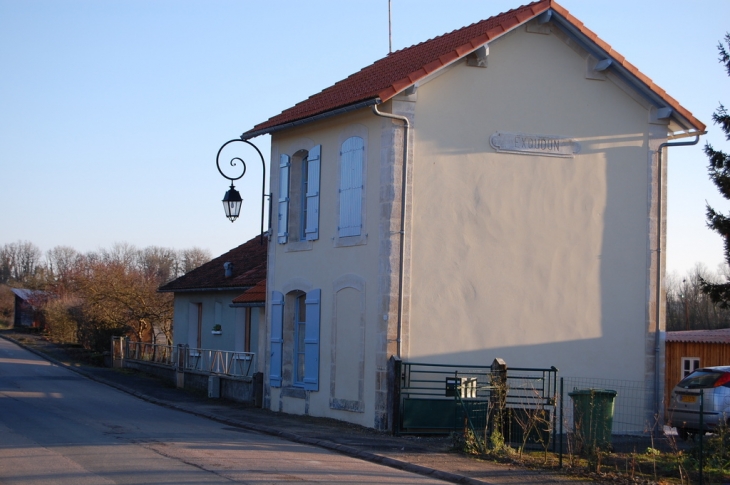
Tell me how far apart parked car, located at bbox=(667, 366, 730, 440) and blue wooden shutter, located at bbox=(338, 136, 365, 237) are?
272 inches

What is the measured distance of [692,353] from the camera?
25922mm

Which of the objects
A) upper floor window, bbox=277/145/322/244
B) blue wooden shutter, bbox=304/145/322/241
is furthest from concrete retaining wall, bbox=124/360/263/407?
blue wooden shutter, bbox=304/145/322/241

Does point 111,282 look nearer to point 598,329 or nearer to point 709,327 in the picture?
point 598,329

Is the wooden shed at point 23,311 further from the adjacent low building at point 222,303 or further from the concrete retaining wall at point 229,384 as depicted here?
the concrete retaining wall at point 229,384

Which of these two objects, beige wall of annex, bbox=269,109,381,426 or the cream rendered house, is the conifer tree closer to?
the cream rendered house

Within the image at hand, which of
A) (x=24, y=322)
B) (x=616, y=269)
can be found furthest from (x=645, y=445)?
Answer: (x=24, y=322)

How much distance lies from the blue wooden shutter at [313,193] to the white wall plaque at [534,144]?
3.95m

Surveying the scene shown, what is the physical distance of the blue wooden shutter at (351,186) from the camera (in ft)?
53.9

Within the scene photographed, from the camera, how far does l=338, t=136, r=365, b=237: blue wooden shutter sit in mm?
16422

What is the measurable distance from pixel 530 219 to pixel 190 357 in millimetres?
14694

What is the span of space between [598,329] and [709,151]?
190 inches

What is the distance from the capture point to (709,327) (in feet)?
159

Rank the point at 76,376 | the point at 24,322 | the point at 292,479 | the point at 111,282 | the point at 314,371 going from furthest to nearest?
the point at 24,322
the point at 111,282
the point at 76,376
the point at 314,371
the point at 292,479

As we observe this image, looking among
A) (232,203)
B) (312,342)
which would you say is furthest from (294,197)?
(312,342)
